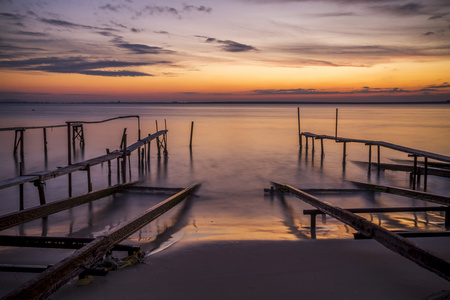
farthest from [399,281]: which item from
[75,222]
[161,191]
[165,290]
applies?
[161,191]

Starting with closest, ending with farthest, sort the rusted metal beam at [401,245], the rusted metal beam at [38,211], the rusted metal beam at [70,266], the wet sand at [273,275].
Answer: the rusted metal beam at [70,266] < the rusted metal beam at [401,245] < the wet sand at [273,275] < the rusted metal beam at [38,211]

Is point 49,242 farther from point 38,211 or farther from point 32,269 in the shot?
point 38,211

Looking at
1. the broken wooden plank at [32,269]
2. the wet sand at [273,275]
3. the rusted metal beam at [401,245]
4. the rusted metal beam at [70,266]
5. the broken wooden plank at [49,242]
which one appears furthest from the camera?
the broken wooden plank at [49,242]

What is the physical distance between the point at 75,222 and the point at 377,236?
552 cm

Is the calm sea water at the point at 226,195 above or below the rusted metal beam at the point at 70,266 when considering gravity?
below

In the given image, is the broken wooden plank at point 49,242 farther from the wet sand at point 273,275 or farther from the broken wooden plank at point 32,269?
the wet sand at point 273,275

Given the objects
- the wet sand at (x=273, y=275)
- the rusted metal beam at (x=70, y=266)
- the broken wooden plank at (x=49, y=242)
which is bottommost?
the wet sand at (x=273, y=275)

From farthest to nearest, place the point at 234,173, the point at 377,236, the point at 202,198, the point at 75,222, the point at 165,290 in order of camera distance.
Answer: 1. the point at 234,173
2. the point at 202,198
3. the point at 75,222
4. the point at 377,236
5. the point at 165,290

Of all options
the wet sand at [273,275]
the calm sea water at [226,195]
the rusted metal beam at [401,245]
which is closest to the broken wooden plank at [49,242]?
the wet sand at [273,275]

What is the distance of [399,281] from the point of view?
11.4ft

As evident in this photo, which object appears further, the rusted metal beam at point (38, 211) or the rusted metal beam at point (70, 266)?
the rusted metal beam at point (38, 211)

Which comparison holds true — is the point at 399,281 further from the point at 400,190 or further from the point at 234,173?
the point at 234,173

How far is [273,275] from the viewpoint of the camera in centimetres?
372

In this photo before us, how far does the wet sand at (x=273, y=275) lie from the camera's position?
10.8 feet
